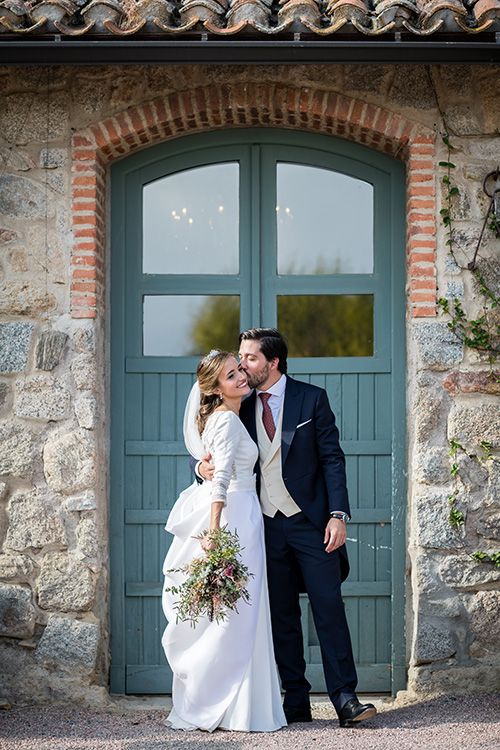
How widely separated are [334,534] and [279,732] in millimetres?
1003

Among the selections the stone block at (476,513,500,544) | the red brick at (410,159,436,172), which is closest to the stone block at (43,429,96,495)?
the stone block at (476,513,500,544)

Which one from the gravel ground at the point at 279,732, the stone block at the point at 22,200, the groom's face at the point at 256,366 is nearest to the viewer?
the gravel ground at the point at 279,732

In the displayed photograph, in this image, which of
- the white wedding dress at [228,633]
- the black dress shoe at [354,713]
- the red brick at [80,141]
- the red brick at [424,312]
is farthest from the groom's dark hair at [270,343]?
the black dress shoe at [354,713]

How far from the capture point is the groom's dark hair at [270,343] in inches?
211

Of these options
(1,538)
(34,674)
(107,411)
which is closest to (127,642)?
(34,674)

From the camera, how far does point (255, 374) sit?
5.35 m

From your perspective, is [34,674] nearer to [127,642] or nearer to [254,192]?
[127,642]

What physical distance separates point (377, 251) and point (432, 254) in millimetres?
453

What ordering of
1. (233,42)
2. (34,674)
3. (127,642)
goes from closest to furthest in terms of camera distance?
(233,42) → (34,674) → (127,642)

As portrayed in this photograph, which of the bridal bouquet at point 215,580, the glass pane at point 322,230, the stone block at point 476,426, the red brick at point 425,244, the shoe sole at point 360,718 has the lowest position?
the shoe sole at point 360,718

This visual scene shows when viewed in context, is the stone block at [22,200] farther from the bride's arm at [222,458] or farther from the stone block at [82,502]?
the bride's arm at [222,458]

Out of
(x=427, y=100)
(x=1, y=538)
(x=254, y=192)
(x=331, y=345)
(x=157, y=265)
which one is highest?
(x=427, y=100)

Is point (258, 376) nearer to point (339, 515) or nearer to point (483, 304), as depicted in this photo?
point (339, 515)

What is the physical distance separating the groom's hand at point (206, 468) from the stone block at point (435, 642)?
1.55m
